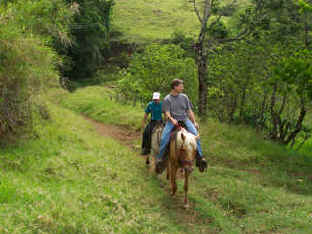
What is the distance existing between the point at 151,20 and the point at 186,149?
51.3m

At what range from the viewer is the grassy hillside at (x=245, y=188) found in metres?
7.56

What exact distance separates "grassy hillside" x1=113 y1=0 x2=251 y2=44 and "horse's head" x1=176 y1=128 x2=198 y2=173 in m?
38.8

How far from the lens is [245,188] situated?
9.59m

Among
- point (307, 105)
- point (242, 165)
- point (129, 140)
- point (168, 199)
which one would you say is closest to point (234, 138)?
point (242, 165)

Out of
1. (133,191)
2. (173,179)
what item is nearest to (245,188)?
(173,179)

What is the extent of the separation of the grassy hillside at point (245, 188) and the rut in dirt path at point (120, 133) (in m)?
2.94

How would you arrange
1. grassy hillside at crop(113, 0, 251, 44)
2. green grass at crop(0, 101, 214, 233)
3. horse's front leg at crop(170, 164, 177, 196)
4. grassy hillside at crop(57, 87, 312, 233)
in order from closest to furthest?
1. green grass at crop(0, 101, 214, 233)
2. grassy hillside at crop(57, 87, 312, 233)
3. horse's front leg at crop(170, 164, 177, 196)
4. grassy hillside at crop(113, 0, 251, 44)

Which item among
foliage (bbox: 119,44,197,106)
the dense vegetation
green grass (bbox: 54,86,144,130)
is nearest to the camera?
the dense vegetation

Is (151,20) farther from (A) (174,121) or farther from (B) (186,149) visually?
(B) (186,149)

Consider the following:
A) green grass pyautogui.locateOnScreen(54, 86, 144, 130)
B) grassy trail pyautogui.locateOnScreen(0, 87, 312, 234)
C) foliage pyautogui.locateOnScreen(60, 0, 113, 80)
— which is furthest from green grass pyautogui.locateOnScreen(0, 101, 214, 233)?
foliage pyautogui.locateOnScreen(60, 0, 113, 80)

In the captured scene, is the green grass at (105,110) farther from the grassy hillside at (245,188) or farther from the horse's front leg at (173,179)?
the horse's front leg at (173,179)

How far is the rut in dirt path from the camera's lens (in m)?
14.7

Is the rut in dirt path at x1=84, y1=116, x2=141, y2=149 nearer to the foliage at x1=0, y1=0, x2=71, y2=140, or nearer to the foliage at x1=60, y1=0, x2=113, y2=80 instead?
the foliage at x1=0, y1=0, x2=71, y2=140

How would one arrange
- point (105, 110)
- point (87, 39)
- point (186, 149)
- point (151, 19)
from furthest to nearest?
point (151, 19)
point (87, 39)
point (105, 110)
point (186, 149)
